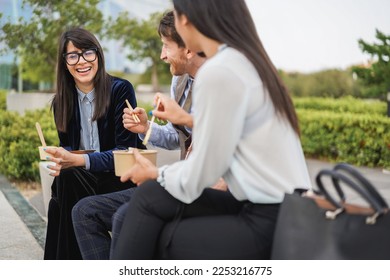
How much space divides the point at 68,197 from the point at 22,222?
1927 millimetres

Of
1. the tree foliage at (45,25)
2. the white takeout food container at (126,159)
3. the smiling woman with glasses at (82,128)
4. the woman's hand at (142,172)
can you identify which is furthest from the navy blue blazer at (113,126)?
the tree foliage at (45,25)

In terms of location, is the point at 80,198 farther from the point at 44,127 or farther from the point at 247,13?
the point at 44,127

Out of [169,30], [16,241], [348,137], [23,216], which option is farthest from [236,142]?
[348,137]

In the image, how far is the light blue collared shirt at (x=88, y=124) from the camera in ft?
10.6

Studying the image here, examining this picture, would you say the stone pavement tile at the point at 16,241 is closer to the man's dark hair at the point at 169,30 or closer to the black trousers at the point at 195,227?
the man's dark hair at the point at 169,30

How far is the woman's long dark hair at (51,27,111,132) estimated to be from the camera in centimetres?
317

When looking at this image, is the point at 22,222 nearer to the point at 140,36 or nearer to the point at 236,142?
the point at 236,142

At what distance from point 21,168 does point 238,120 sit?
504 centimetres

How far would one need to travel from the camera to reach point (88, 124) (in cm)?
323

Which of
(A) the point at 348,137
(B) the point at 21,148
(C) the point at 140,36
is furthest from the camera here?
(C) the point at 140,36

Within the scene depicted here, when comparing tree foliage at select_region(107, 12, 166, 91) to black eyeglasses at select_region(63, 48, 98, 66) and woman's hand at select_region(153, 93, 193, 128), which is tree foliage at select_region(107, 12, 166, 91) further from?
woman's hand at select_region(153, 93, 193, 128)
